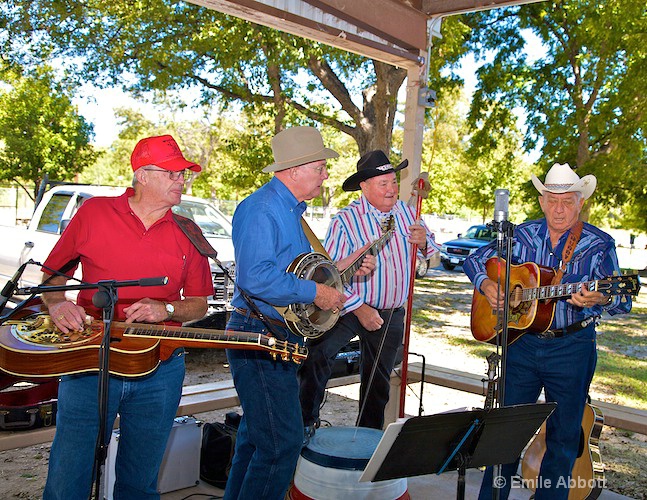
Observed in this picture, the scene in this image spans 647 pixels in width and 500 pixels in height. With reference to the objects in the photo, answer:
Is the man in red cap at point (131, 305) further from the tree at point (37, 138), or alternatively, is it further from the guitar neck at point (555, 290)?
the tree at point (37, 138)

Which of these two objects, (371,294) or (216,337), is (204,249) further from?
(371,294)

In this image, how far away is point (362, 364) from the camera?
506 centimetres

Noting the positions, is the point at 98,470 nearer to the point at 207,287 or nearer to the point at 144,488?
the point at 144,488

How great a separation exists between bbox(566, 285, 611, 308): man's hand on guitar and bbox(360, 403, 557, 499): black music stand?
3.06ft

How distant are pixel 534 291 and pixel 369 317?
48.4 inches

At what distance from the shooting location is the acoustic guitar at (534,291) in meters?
3.53

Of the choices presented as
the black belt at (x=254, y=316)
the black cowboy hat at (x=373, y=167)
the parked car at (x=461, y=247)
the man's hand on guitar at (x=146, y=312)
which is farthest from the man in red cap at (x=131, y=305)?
the parked car at (x=461, y=247)

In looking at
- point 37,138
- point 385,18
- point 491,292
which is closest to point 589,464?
point 491,292

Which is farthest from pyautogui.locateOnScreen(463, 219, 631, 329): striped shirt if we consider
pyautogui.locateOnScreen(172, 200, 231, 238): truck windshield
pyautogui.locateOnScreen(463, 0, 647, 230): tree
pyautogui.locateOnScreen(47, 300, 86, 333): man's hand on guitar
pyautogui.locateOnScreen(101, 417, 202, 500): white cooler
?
pyautogui.locateOnScreen(463, 0, 647, 230): tree

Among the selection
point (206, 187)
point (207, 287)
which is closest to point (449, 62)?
point (207, 287)

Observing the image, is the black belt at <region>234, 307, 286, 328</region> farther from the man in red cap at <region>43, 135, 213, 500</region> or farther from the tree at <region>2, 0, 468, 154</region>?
the tree at <region>2, 0, 468, 154</region>

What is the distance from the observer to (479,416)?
2736 millimetres

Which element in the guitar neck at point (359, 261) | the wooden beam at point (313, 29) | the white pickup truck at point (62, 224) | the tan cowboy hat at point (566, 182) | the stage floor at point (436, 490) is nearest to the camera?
the tan cowboy hat at point (566, 182)

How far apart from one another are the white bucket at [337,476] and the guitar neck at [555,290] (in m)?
1.34
